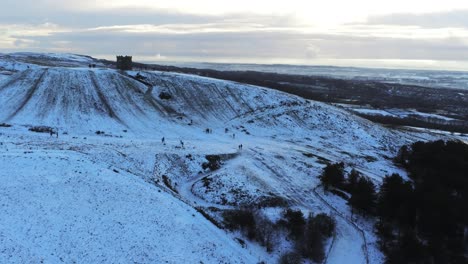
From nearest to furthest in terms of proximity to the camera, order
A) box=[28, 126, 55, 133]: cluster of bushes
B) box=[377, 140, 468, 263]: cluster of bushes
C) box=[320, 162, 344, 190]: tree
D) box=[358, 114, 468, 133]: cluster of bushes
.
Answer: box=[377, 140, 468, 263]: cluster of bushes, box=[320, 162, 344, 190]: tree, box=[28, 126, 55, 133]: cluster of bushes, box=[358, 114, 468, 133]: cluster of bushes

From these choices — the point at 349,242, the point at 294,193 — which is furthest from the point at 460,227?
the point at 294,193

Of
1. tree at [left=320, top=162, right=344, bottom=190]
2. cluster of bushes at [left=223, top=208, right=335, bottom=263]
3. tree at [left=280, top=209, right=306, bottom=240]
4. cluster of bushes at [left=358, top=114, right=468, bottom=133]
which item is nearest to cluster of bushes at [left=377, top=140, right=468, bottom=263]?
cluster of bushes at [left=223, top=208, right=335, bottom=263]

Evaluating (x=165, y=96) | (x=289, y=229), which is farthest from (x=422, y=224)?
(x=165, y=96)

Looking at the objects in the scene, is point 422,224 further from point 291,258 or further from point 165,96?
point 165,96

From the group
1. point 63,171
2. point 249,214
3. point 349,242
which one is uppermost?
point 63,171

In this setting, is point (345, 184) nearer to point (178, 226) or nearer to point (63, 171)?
point (178, 226)

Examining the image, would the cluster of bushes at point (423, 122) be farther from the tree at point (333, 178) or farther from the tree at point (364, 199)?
the tree at point (364, 199)

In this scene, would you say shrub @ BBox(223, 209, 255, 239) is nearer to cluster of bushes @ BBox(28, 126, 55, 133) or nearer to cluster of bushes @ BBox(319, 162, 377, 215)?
cluster of bushes @ BBox(319, 162, 377, 215)
